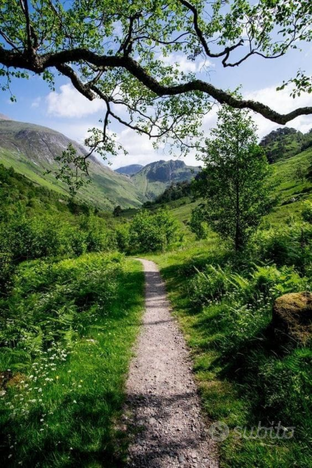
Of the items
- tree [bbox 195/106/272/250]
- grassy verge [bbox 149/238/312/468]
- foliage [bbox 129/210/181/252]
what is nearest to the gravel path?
grassy verge [bbox 149/238/312/468]

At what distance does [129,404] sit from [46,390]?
74.2 inches

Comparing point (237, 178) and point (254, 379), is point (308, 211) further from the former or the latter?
point (254, 379)

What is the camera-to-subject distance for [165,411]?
16.6 feet

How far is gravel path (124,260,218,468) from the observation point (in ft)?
13.0

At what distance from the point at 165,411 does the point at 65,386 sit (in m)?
2.33

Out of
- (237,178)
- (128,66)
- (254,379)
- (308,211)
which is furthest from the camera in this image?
(308,211)

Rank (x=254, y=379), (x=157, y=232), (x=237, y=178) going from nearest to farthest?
(x=254, y=379), (x=237, y=178), (x=157, y=232)

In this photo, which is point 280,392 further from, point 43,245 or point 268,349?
point 43,245

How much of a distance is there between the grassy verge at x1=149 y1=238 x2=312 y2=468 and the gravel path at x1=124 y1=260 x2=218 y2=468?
1.01 feet

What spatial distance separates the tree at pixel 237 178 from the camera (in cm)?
1678

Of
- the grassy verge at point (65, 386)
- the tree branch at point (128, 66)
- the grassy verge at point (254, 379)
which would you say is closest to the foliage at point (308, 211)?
the grassy verge at point (254, 379)

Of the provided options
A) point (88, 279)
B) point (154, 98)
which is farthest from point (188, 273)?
point (154, 98)

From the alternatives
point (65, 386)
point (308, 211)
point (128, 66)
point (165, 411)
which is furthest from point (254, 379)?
point (308, 211)

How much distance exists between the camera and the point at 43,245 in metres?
70.6
